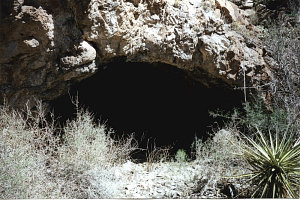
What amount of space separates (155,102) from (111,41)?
9.37ft

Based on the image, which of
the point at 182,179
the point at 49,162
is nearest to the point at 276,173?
the point at 182,179

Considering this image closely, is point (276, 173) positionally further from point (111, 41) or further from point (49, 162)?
point (49, 162)

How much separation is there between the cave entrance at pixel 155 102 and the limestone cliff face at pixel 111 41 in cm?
69

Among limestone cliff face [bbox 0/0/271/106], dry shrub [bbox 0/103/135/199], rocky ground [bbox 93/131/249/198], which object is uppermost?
limestone cliff face [bbox 0/0/271/106]

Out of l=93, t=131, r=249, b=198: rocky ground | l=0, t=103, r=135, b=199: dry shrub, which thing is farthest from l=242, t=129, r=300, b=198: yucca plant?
l=0, t=103, r=135, b=199: dry shrub

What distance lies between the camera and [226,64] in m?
6.22

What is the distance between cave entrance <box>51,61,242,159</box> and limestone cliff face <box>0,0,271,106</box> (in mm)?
690

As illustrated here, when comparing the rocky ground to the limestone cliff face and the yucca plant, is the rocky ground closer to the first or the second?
the yucca plant

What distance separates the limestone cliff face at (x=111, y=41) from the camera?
Answer: 471cm

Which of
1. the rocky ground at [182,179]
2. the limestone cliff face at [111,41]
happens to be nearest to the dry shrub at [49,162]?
the rocky ground at [182,179]

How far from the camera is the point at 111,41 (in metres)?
5.23

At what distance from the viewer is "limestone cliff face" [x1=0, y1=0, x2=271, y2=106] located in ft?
15.5

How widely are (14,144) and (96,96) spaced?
2722 millimetres

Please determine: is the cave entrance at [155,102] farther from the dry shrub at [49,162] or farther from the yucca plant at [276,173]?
the yucca plant at [276,173]
